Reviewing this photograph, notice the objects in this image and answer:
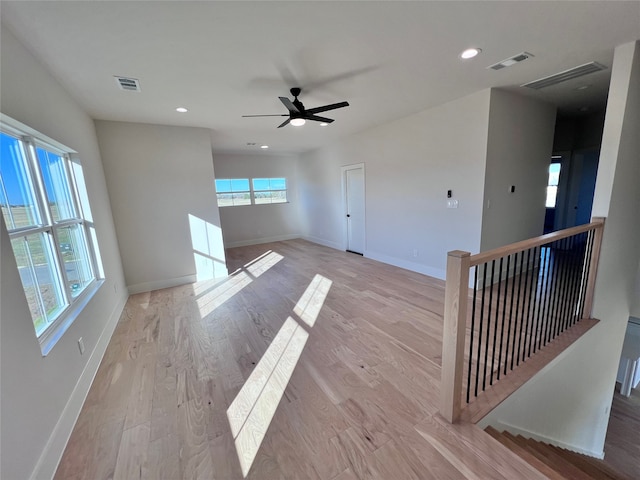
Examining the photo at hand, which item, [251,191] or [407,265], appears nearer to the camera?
[407,265]

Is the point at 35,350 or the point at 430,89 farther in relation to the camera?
the point at 430,89

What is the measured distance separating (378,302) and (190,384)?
229cm

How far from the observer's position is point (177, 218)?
4375 millimetres

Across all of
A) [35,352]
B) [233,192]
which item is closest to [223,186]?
[233,192]

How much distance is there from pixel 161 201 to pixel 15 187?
2488 millimetres

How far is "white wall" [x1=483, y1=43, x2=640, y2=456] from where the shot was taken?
230cm

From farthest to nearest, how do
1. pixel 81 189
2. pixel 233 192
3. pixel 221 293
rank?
pixel 233 192 → pixel 221 293 → pixel 81 189

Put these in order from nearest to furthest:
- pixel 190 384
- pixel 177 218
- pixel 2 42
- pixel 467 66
A: pixel 2 42 < pixel 190 384 < pixel 467 66 < pixel 177 218

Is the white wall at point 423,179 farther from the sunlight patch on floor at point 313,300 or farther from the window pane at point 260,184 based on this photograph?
the window pane at point 260,184

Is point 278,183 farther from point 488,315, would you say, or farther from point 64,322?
point 488,315

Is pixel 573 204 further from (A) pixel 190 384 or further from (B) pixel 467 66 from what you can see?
(A) pixel 190 384

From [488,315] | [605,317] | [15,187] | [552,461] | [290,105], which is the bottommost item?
[552,461]

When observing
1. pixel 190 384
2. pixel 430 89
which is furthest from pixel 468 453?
pixel 430 89

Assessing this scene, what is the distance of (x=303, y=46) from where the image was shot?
213 centimetres
